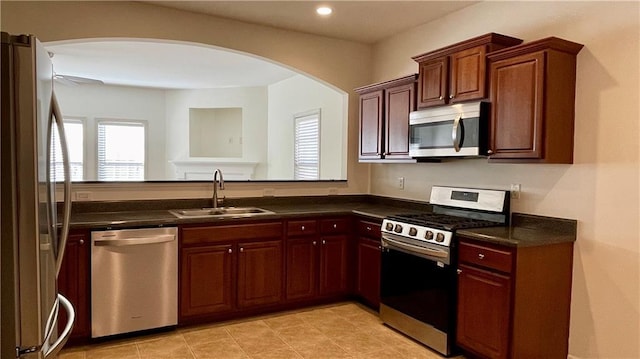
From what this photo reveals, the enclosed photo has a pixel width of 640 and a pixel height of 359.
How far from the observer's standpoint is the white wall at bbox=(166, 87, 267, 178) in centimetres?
815

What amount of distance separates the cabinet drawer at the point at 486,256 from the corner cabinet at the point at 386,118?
3.86 ft

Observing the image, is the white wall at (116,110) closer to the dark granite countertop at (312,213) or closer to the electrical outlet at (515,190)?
the dark granite countertop at (312,213)

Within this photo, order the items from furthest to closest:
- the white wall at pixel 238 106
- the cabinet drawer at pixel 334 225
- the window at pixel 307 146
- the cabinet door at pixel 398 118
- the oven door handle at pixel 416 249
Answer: the white wall at pixel 238 106 < the window at pixel 307 146 < the cabinet drawer at pixel 334 225 < the cabinet door at pixel 398 118 < the oven door handle at pixel 416 249

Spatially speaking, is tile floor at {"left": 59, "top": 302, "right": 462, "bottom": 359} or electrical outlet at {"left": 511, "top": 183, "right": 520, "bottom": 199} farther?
electrical outlet at {"left": 511, "top": 183, "right": 520, "bottom": 199}

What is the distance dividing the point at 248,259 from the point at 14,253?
7.97 feet

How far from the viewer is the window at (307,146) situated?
629 cm

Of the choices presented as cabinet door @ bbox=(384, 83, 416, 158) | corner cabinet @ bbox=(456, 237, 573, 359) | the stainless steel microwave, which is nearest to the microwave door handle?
the stainless steel microwave

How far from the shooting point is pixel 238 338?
3.44 meters

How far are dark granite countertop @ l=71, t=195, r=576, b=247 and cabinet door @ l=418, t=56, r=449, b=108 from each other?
3.41 feet

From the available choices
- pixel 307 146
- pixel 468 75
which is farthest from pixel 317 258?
pixel 307 146

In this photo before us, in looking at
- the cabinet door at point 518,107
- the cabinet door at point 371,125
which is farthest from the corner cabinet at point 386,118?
the cabinet door at point 518,107

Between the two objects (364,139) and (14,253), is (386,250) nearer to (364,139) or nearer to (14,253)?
(364,139)

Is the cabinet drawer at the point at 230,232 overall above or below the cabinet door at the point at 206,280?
above

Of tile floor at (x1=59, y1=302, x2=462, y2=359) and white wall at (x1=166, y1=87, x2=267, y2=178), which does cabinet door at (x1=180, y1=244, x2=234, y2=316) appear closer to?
tile floor at (x1=59, y1=302, x2=462, y2=359)
